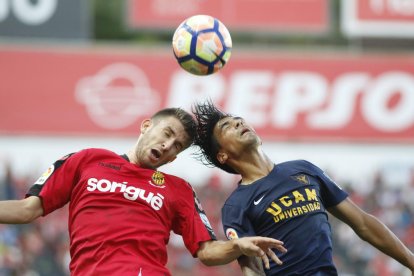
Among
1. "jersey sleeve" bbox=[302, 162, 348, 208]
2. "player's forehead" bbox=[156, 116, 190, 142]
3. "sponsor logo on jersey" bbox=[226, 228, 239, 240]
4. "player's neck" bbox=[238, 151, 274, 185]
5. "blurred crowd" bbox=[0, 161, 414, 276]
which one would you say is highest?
"player's forehead" bbox=[156, 116, 190, 142]

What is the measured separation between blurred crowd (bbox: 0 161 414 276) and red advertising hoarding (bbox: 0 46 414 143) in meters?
1.74

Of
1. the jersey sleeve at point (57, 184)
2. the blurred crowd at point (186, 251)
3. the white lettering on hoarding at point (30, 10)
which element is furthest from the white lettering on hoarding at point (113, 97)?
the jersey sleeve at point (57, 184)

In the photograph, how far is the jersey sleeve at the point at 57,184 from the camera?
540 centimetres

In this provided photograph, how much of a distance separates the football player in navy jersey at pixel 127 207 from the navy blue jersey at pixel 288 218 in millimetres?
250

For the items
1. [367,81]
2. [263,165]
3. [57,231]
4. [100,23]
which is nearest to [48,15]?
[57,231]

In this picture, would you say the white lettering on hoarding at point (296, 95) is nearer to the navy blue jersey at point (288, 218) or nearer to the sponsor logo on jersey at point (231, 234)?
the navy blue jersey at point (288, 218)

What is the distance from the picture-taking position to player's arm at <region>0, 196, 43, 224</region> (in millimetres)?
5168

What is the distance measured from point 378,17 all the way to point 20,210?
1257 cm

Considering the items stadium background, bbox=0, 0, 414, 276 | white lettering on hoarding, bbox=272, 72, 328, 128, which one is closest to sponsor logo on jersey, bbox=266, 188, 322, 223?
stadium background, bbox=0, 0, 414, 276

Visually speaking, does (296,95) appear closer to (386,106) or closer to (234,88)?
(234,88)

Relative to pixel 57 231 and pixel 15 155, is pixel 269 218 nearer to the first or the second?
pixel 57 231

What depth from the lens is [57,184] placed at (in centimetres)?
544

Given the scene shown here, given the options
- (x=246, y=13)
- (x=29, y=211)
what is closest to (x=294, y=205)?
(x=29, y=211)

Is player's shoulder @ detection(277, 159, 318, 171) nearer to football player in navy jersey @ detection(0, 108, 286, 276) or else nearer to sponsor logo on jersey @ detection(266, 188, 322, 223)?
sponsor logo on jersey @ detection(266, 188, 322, 223)
